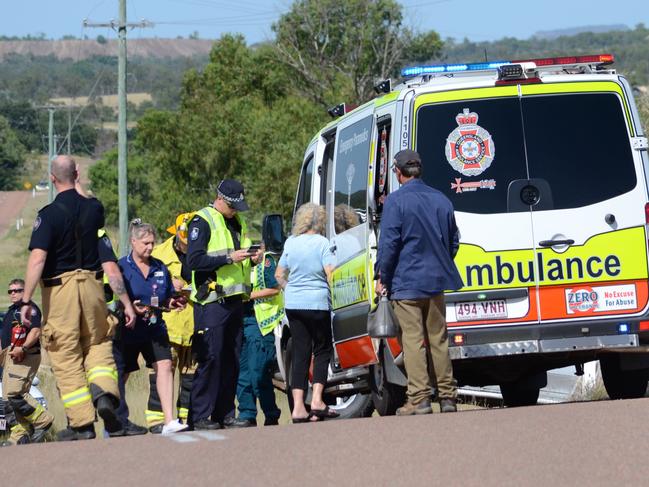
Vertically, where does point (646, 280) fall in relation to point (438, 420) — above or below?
above

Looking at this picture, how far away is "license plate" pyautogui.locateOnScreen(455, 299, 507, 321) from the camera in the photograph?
1023 cm

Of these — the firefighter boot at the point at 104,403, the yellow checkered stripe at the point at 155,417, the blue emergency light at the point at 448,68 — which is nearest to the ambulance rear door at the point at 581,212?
the blue emergency light at the point at 448,68

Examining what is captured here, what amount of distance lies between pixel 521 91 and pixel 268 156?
127ft

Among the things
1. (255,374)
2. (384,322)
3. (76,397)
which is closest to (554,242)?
(384,322)

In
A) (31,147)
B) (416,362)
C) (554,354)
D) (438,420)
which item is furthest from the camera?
(31,147)

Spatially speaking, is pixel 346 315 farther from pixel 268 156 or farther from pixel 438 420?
pixel 268 156

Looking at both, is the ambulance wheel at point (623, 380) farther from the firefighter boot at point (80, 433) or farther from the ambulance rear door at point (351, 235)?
the firefighter boot at point (80, 433)

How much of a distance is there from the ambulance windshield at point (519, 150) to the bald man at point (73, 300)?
2.40 metres

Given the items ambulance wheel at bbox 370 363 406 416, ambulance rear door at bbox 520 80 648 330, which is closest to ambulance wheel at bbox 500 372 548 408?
ambulance wheel at bbox 370 363 406 416

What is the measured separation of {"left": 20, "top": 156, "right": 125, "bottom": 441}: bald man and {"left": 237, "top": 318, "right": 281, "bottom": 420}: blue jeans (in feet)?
9.97

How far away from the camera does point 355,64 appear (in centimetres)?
5953

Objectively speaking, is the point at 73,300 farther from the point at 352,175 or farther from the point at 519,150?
the point at 519,150

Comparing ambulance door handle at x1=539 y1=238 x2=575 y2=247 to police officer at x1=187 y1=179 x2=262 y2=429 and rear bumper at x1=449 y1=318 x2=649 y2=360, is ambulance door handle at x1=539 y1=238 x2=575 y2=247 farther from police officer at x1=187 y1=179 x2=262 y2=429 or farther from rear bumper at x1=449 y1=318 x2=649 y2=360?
police officer at x1=187 y1=179 x2=262 y2=429

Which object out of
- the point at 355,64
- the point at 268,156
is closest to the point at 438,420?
the point at 268,156
